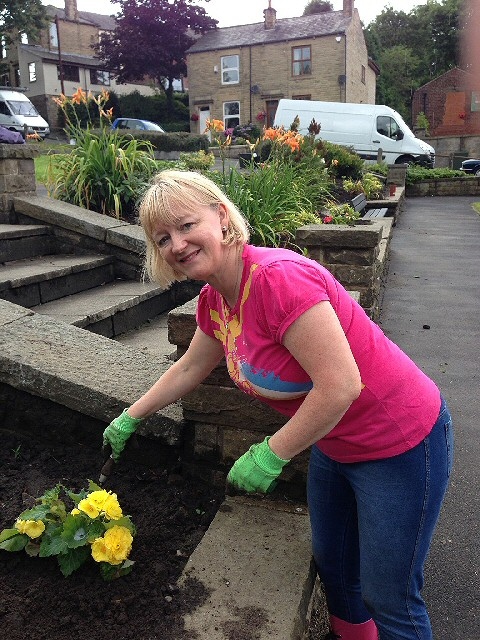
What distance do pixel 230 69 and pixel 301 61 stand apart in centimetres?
506

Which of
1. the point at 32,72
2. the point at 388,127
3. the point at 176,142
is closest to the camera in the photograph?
the point at 176,142

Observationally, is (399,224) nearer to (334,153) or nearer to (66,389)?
(334,153)

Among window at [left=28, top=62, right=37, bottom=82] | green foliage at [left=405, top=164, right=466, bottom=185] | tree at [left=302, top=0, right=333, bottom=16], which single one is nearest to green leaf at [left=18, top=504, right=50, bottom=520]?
green foliage at [left=405, top=164, right=466, bottom=185]

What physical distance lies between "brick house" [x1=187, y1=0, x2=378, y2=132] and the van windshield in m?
10.4

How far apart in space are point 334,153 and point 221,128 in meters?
5.58

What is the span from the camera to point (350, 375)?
1.39 m

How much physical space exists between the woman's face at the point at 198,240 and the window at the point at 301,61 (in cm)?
3976

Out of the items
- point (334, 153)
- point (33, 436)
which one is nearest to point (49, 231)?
point (33, 436)

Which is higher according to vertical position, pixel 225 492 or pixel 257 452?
pixel 257 452

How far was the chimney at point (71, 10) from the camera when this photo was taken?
50688mm

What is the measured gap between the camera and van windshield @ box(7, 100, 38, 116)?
1273 inches

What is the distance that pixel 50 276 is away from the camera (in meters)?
4.53

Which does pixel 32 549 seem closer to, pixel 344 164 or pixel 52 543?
pixel 52 543

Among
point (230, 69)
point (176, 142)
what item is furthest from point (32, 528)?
point (230, 69)
